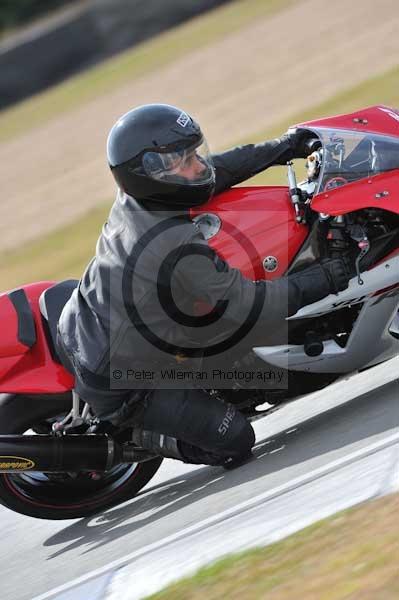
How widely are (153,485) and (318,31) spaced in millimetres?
13706

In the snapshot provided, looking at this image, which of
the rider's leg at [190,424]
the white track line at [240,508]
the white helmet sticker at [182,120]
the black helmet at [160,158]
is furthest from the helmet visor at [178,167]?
the white track line at [240,508]

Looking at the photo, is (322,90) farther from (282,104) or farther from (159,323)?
(159,323)

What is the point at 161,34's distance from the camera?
2392 cm

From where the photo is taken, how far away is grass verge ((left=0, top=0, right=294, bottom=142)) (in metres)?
21.2

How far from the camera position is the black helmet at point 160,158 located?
4.61 meters

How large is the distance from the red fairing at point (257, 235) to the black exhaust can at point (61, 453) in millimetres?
1041

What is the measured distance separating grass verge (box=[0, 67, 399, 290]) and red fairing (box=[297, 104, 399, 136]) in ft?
20.2

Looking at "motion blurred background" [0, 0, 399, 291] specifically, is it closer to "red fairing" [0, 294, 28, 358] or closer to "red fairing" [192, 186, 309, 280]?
"red fairing" [0, 294, 28, 358]

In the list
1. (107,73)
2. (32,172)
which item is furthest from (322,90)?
(107,73)

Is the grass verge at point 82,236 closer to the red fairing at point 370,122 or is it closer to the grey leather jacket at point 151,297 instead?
the red fairing at point 370,122

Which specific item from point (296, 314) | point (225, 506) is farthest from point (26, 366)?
point (296, 314)

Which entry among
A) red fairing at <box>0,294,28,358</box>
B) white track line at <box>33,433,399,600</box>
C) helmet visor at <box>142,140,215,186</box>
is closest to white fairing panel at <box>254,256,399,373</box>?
white track line at <box>33,433,399,600</box>

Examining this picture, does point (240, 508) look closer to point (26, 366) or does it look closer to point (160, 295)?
point (160, 295)

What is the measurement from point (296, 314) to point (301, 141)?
89cm
